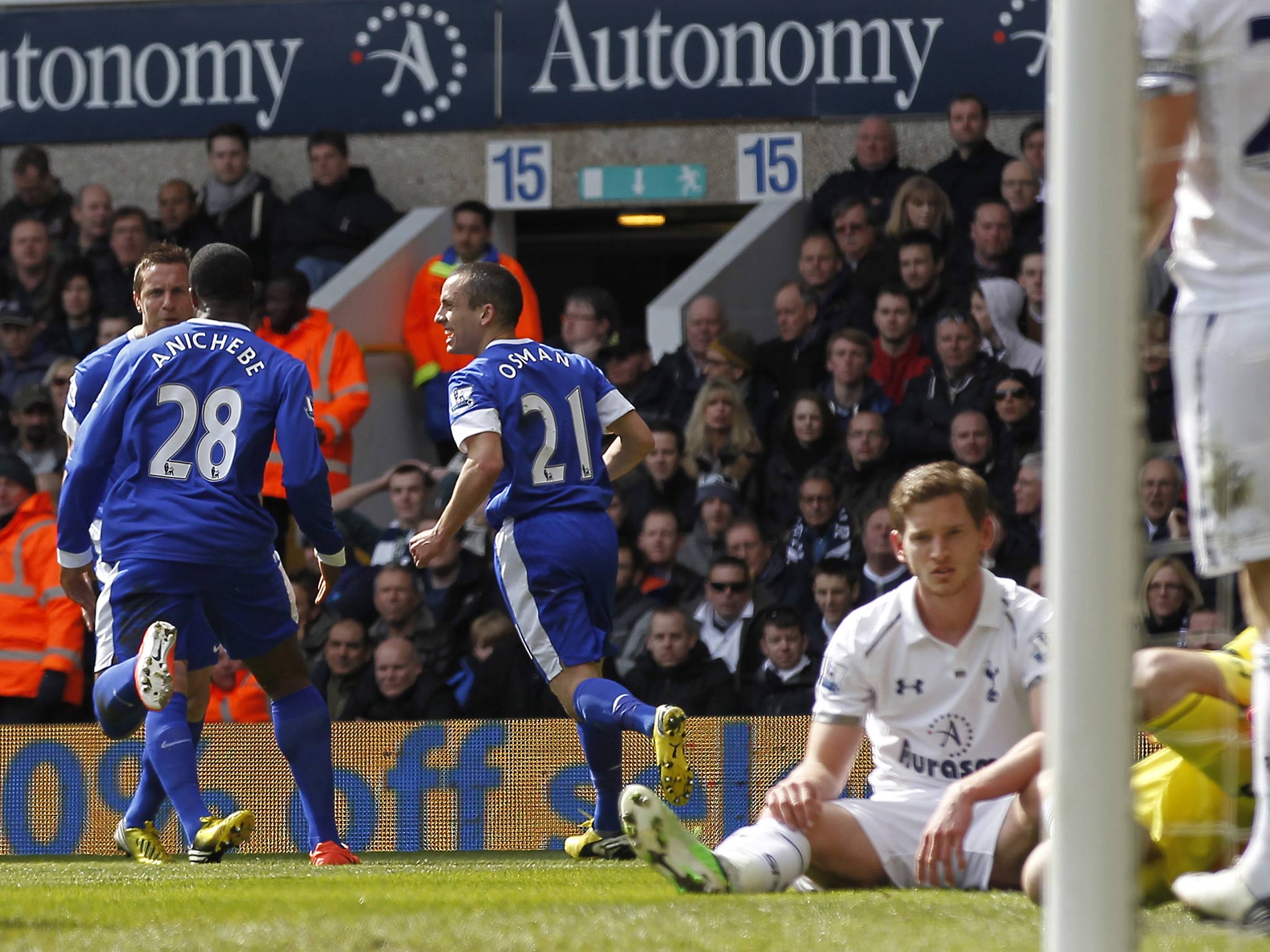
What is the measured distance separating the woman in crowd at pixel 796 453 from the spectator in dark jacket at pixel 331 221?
3.48m

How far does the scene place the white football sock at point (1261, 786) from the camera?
331 cm

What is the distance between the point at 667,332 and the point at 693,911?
786 cm

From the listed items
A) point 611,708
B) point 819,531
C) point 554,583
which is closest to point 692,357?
point 819,531

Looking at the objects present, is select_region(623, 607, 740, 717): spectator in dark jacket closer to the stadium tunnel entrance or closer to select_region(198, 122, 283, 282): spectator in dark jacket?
select_region(198, 122, 283, 282): spectator in dark jacket

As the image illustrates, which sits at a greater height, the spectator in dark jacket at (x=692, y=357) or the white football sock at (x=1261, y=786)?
the spectator in dark jacket at (x=692, y=357)

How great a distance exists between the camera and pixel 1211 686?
11.8 ft

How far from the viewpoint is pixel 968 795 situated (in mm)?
3971

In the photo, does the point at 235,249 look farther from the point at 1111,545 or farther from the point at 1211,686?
the point at 1111,545

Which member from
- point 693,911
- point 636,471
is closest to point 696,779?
point 636,471

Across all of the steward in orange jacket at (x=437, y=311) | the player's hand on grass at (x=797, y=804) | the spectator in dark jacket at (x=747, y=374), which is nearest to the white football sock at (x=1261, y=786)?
the player's hand on grass at (x=797, y=804)

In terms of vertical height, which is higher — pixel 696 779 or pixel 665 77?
pixel 665 77

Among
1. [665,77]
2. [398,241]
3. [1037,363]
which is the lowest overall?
[1037,363]

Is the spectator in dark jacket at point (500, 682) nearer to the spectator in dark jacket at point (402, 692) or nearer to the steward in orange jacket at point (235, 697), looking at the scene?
the spectator in dark jacket at point (402, 692)

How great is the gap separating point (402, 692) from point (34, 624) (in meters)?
1.93
